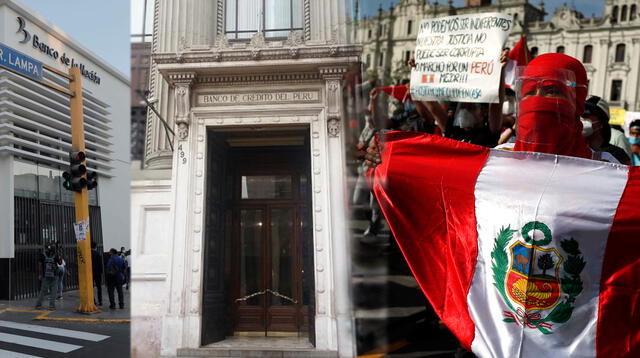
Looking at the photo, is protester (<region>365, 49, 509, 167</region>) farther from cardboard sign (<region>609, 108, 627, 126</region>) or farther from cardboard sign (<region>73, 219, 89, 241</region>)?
cardboard sign (<region>609, 108, 627, 126</region>)

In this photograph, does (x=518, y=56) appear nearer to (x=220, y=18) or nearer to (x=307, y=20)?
(x=307, y=20)

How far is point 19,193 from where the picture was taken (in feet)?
10.4

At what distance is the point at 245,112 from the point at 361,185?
0.46 metres

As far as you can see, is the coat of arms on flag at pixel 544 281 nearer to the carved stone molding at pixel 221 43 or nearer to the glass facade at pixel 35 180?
the carved stone molding at pixel 221 43

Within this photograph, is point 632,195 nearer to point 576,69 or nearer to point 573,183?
point 573,183

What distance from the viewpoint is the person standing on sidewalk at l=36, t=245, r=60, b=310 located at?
3047 mm

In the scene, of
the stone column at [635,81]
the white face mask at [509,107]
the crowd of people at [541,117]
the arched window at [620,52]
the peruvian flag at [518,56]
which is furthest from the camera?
the stone column at [635,81]

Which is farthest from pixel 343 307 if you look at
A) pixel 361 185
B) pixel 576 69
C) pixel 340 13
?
pixel 576 69

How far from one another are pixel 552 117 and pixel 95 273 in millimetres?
2183

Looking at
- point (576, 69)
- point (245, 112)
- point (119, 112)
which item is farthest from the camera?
point (119, 112)

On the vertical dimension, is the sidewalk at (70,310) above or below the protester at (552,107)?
below

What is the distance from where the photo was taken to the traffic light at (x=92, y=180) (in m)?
3.00

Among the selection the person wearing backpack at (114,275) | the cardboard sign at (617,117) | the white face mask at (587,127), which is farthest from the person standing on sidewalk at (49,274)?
the cardboard sign at (617,117)

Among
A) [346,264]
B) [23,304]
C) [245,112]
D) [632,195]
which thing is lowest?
[23,304]
